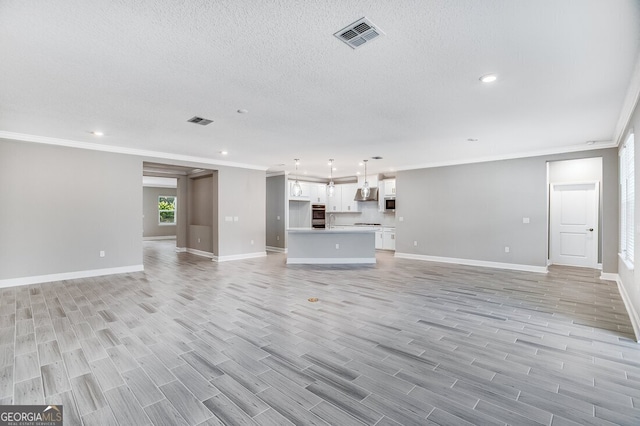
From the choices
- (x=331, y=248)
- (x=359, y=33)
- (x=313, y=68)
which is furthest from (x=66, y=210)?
(x=359, y=33)

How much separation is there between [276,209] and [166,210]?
720 centimetres

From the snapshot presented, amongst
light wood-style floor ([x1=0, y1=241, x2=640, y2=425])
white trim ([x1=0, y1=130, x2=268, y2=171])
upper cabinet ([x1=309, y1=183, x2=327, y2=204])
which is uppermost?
white trim ([x1=0, y1=130, x2=268, y2=171])

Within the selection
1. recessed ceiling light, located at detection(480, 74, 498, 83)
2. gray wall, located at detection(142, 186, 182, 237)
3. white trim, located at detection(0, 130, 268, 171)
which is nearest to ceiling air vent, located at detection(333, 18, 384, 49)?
recessed ceiling light, located at detection(480, 74, 498, 83)

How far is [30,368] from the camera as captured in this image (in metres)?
2.45

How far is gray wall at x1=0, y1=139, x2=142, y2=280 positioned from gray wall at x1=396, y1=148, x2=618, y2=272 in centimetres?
700

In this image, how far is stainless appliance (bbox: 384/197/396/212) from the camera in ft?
32.5

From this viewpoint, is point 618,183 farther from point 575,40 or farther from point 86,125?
point 86,125

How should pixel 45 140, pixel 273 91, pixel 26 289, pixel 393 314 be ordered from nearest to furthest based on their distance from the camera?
pixel 273 91 < pixel 393 314 < pixel 26 289 < pixel 45 140

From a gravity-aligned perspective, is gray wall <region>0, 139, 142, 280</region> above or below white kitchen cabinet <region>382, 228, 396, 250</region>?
above

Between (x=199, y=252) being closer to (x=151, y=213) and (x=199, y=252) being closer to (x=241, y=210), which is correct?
(x=241, y=210)

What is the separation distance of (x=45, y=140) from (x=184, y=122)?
3091mm

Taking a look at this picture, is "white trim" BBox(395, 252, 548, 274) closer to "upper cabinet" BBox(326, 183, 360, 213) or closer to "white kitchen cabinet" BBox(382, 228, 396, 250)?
"white kitchen cabinet" BBox(382, 228, 396, 250)

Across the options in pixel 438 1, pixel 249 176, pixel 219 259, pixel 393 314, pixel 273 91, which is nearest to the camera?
pixel 438 1

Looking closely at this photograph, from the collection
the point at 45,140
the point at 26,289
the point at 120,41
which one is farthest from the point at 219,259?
the point at 120,41
